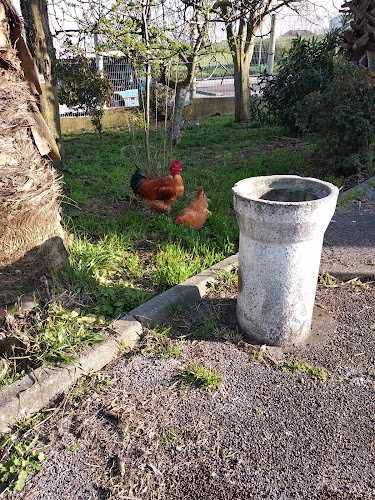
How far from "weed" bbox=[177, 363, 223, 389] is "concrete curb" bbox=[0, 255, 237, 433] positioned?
1.54 ft

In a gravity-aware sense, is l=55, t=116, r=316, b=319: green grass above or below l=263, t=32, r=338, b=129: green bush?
below

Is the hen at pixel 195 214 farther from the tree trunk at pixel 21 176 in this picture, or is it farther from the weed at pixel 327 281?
the tree trunk at pixel 21 176

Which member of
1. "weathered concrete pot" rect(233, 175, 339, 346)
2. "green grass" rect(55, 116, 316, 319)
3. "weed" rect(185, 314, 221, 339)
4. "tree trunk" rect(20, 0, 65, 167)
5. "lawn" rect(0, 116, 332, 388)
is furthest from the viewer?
"tree trunk" rect(20, 0, 65, 167)

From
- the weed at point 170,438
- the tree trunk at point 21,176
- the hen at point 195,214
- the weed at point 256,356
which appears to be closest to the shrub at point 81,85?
the hen at point 195,214

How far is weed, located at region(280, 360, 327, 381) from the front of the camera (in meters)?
2.38

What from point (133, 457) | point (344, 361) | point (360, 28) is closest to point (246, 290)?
point (344, 361)

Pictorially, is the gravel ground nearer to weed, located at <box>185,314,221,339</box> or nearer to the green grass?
weed, located at <box>185,314,221,339</box>

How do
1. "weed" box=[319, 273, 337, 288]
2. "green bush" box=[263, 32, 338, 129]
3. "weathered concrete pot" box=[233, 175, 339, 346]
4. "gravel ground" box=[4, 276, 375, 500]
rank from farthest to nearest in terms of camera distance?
"green bush" box=[263, 32, 338, 129], "weed" box=[319, 273, 337, 288], "weathered concrete pot" box=[233, 175, 339, 346], "gravel ground" box=[4, 276, 375, 500]

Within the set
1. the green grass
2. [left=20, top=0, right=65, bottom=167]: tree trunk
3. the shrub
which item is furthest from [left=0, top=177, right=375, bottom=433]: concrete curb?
the shrub

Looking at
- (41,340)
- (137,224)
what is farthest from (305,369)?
(137,224)

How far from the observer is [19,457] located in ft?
6.18

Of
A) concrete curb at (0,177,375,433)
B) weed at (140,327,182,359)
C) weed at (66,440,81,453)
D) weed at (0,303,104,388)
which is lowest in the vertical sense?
weed at (66,440,81,453)

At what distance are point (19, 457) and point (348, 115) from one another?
17.6ft

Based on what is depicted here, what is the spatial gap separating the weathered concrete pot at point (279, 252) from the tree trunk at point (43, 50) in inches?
167
